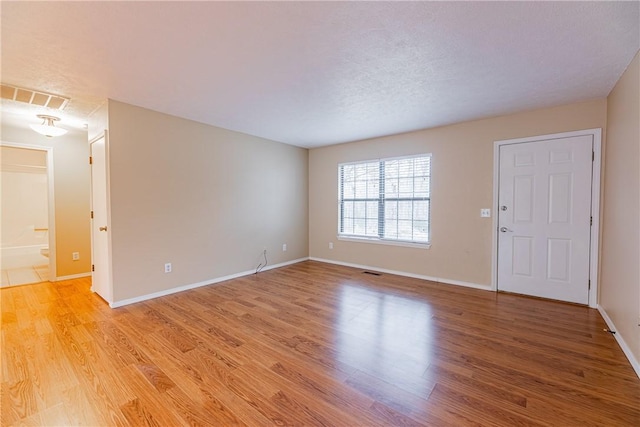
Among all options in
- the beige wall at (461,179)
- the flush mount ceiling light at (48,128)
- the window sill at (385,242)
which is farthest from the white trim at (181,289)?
the flush mount ceiling light at (48,128)

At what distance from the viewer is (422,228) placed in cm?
444

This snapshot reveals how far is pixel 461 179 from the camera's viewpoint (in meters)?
4.01

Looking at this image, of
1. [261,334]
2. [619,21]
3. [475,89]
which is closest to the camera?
[619,21]

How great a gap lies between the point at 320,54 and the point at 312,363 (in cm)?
249

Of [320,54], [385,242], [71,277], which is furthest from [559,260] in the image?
[71,277]

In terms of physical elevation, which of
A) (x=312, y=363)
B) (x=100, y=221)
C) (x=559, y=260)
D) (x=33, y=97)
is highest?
(x=33, y=97)

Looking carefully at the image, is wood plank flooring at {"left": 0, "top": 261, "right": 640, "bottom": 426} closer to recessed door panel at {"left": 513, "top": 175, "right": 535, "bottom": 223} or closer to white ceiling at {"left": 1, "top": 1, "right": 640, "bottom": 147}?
recessed door panel at {"left": 513, "top": 175, "right": 535, "bottom": 223}

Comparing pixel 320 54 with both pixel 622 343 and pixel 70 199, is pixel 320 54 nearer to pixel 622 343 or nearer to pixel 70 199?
pixel 622 343

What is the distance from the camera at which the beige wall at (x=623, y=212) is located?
2080 mm

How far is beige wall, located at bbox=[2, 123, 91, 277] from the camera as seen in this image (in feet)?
14.0

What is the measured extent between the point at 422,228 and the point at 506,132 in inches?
71.4

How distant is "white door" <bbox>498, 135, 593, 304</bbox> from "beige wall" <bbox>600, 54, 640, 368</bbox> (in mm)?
210

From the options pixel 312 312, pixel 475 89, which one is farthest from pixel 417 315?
pixel 475 89

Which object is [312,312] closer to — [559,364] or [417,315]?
[417,315]
